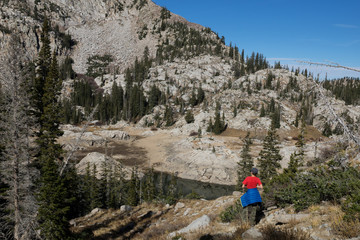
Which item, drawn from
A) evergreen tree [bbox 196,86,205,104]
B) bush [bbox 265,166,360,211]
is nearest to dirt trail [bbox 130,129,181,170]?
evergreen tree [bbox 196,86,205,104]

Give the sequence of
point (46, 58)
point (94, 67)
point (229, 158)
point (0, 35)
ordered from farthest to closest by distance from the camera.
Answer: point (94, 67)
point (0, 35)
point (229, 158)
point (46, 58)

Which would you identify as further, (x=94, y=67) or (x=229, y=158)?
(x=94, y=67)

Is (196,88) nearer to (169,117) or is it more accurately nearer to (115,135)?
(169,117)

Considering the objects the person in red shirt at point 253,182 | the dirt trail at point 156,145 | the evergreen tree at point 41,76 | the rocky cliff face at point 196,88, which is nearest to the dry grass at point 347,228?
the person in red shirt at point 253,182

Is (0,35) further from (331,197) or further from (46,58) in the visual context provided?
(331,197)

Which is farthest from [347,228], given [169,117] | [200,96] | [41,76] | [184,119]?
[200,96]

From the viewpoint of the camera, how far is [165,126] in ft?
348

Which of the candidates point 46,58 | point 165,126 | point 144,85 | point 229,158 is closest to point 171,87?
point 144,85

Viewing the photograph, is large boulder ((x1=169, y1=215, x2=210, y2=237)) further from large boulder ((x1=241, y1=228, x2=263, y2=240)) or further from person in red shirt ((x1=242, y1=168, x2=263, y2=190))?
large boulder ((x1=241, y1=228, x2=263, y2=240))

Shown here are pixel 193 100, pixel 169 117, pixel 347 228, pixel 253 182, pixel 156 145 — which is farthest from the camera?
pixel 193 100

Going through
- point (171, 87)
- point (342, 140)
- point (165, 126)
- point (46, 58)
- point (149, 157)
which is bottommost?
point (149, 157)

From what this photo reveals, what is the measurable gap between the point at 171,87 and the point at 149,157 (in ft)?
248

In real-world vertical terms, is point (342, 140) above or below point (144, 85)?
below

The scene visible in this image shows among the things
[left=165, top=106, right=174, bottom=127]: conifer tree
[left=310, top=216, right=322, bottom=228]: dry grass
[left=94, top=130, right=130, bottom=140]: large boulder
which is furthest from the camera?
[left=165, top=106, right=174, bottom=127]: conifer tree
